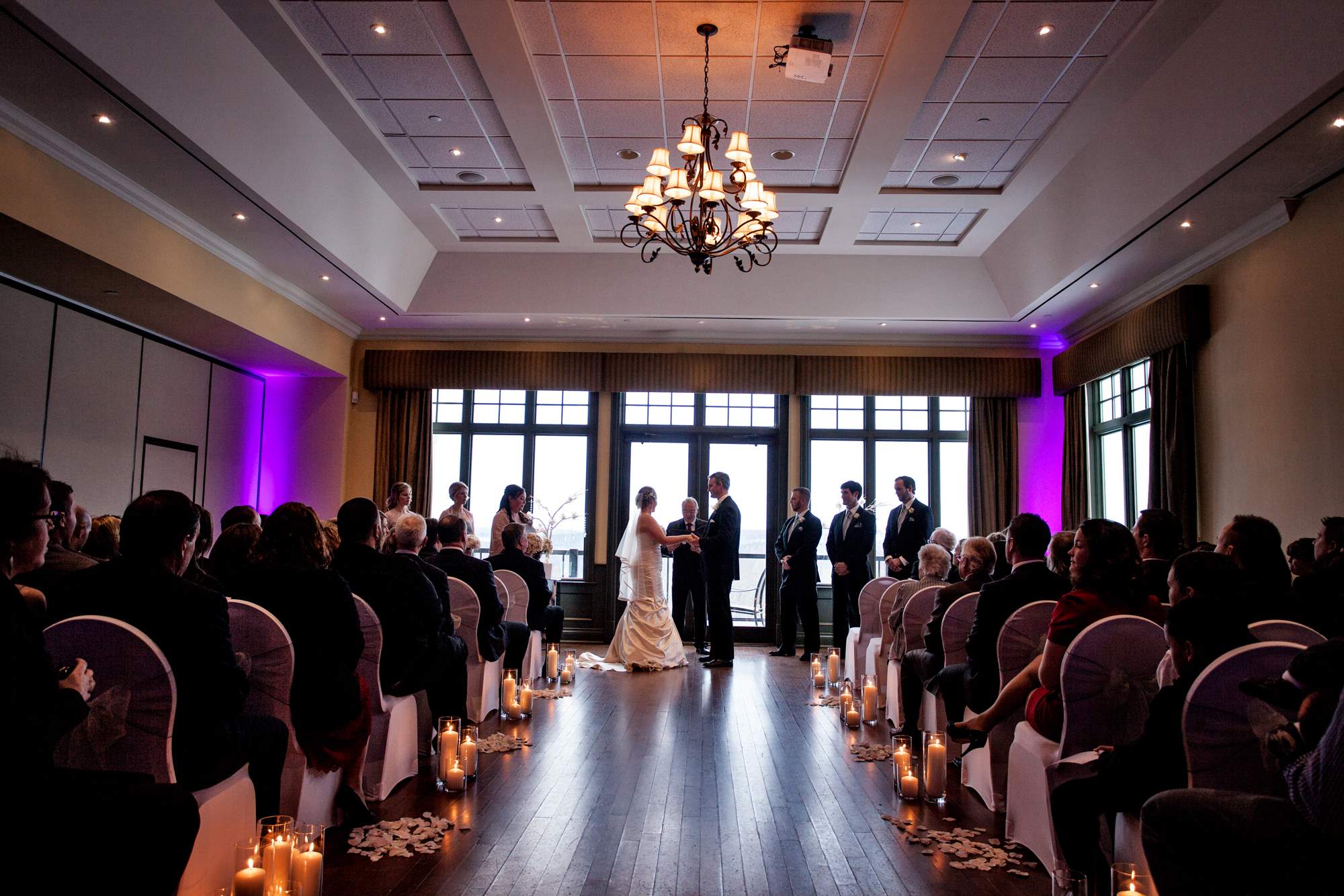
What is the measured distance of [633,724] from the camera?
17.6 feet

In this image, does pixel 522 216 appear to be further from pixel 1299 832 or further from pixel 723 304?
pixel 1299 832

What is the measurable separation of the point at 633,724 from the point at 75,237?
4.48 m

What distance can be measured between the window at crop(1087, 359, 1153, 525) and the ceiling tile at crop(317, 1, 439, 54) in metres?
6.25

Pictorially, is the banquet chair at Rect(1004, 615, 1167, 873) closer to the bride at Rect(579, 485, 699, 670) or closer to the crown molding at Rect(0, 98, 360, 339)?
the bride at Rect(579, 485, 699, 670)

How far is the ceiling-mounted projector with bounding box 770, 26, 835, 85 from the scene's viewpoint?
16.9ft

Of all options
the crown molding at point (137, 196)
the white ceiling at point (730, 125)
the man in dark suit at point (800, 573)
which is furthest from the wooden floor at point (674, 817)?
the crown molding at point (137, 196)

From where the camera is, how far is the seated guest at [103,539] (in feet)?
12.5

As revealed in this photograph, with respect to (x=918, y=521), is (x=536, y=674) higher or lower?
lower

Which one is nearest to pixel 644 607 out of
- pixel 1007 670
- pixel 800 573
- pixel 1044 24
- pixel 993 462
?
pixel 800 573

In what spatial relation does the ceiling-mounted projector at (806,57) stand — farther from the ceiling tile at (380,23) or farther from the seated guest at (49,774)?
the seated guest at (49,774)

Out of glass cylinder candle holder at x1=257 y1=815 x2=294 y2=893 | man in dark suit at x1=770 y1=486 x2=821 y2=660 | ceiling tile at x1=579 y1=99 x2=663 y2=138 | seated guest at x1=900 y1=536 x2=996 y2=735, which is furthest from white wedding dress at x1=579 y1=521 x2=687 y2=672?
glass cylinder candle holder at x1=257 y1=815 x2=294 y2=893

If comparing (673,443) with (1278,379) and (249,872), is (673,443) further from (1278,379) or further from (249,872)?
(249,872)

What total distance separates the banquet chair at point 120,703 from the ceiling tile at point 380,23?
402 cm

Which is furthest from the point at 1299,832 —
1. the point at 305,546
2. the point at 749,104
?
the point at 749,104
